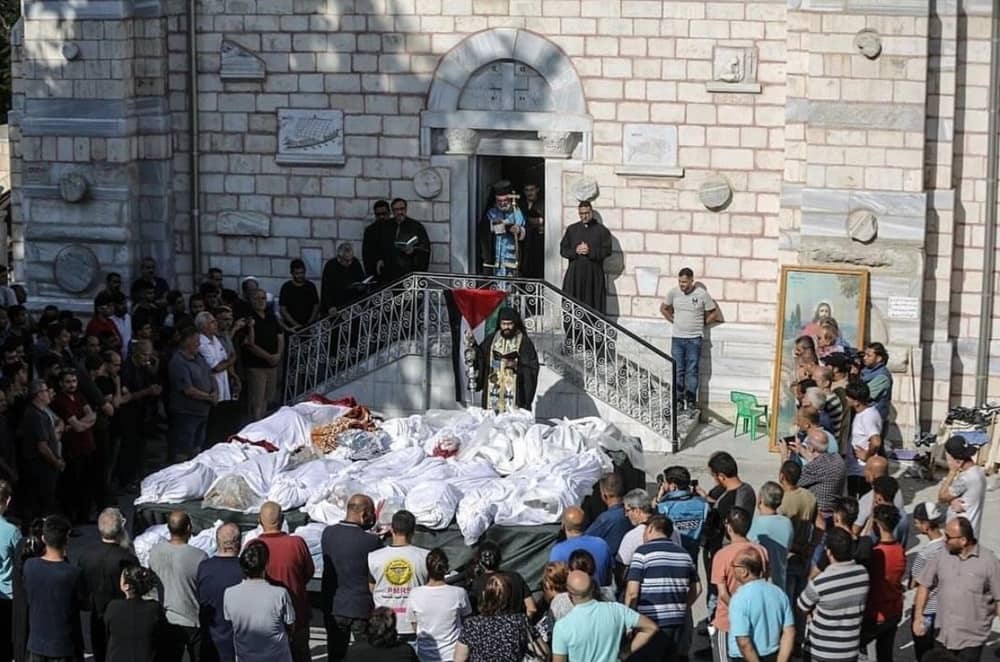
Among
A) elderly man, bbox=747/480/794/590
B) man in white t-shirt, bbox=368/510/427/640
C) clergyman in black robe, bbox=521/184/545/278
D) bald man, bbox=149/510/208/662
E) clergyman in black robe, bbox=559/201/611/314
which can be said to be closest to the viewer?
man in white t-shirt, bbox=368/510/427/640

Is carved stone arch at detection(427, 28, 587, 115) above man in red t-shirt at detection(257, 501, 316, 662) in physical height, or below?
above

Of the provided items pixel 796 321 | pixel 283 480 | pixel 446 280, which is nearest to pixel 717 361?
pixel 796 321

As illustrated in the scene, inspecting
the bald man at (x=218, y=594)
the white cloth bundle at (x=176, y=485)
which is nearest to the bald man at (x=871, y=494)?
the bald man at (x=218, y=594)

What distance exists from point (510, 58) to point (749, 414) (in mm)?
4625

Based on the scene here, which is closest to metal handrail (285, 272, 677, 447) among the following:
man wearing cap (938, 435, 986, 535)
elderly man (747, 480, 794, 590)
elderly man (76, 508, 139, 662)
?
man wearing cap (938, 435, 986, 535)

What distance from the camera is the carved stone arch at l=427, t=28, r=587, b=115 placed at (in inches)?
839

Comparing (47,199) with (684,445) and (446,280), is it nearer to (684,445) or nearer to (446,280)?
(446,280)

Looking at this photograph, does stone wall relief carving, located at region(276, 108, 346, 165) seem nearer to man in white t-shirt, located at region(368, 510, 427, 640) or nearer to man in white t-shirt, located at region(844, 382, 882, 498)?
man in white t-shirt, located at region(844, 382, 882, 498)

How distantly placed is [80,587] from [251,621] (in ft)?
4.00

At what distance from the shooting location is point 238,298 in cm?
2095

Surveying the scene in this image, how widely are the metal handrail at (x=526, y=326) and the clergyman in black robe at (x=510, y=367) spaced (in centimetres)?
126

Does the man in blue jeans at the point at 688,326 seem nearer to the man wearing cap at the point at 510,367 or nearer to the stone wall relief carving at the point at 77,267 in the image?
the man wearing cap at the point at 510,367

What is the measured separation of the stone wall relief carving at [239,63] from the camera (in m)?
22.2

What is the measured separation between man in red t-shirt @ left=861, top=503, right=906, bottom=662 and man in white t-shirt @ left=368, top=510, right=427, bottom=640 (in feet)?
9.62
